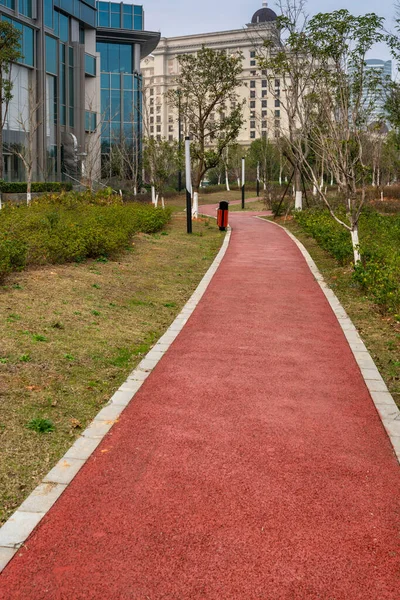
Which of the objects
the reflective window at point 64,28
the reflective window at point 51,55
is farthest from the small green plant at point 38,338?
the reflective window at point 64,28

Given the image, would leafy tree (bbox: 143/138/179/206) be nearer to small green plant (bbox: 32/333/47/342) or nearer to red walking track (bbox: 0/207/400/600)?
small green plant (bbox: 32/333/47/342)

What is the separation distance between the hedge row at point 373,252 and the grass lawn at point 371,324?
0.19 metres

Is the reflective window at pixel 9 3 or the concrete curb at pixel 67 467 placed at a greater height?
the reflective window at pixel 9 3

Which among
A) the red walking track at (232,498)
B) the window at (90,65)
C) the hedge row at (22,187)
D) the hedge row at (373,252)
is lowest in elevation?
the red walking track at (232,498)

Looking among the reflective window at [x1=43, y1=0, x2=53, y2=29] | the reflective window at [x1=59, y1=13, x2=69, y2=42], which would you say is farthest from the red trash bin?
the reflective window at [x1=59, y1=13, x2=69, y2=42]

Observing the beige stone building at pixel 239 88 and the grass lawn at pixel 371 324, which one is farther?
the beige stone building at pixel 239 88

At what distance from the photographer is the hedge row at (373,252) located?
32.7 feet

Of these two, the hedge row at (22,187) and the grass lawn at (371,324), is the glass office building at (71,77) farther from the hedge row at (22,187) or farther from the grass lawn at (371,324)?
the grass lawn at (371,324)

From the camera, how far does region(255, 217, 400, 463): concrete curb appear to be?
5613 millimetres

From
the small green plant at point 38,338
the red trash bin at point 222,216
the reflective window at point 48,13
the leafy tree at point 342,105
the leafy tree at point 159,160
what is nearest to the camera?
the small green plant at point 38,338

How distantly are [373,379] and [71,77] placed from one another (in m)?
46.3

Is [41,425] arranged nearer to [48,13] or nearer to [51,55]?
[51,55]

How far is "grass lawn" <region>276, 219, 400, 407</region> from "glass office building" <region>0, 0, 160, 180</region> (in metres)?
25.3

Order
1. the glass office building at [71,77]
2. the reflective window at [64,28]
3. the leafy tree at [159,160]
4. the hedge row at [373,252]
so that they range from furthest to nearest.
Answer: the reflective window at [64,28] → the glass office building at [71,77] → the leafy tree at [159,160] → the hedge row at [373,252]
